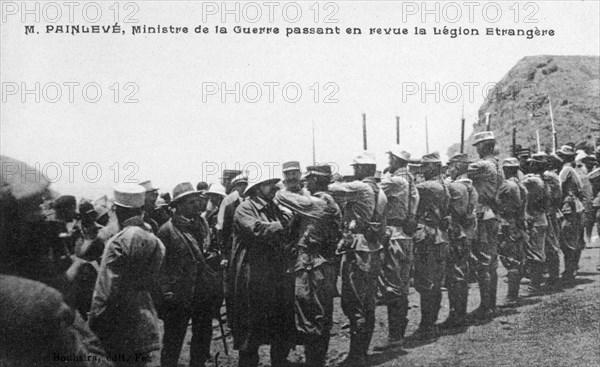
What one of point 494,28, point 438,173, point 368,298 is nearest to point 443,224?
point 438,173

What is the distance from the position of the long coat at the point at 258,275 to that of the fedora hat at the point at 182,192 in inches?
20.8

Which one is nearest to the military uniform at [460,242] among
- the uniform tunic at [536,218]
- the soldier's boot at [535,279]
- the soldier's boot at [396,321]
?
the soldier's boot at [396,321]

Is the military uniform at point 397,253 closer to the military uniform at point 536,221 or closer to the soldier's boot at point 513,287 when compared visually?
the soldier's boot at point 513,287

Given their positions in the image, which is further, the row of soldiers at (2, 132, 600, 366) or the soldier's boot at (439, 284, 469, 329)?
the soldier's boot at (439, 284, 469, 329)

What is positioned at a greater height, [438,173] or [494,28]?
[494,28]

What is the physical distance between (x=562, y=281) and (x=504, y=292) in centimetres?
105

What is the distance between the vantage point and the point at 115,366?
4.27 meters

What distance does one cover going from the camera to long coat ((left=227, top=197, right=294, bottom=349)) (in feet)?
Answer: 19.4

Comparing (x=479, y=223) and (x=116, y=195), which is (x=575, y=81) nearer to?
(x=479, y=223)

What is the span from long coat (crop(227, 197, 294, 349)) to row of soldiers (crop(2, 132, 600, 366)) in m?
0.01

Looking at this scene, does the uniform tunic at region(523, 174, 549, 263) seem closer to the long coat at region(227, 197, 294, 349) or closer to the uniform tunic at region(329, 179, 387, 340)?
the uniform tunic at region(329, 179, 387, 340)

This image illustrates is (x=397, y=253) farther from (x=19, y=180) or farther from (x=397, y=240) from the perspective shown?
(x=19, y=180)

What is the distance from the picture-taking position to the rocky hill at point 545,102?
26406 mm

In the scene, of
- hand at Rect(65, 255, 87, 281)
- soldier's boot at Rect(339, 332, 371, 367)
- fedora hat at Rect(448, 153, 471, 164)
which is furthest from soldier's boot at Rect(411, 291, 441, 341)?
hand at Rect(65, 255, 87, 281)
